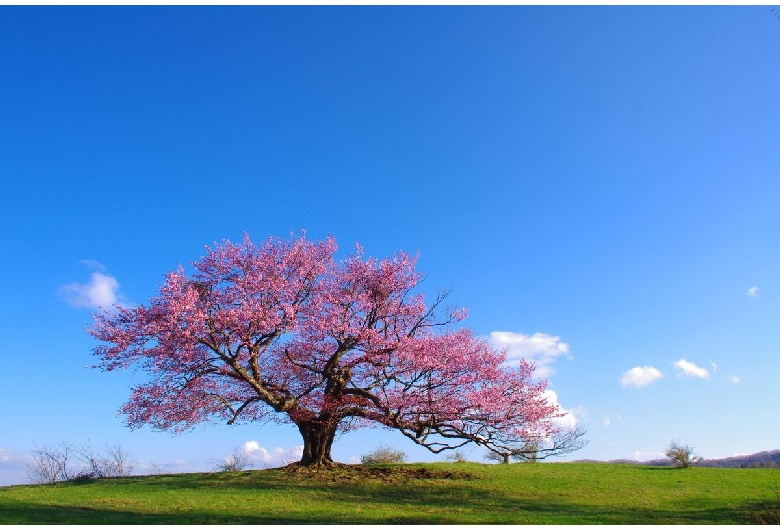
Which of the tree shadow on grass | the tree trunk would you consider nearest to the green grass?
the tree shadow on grass

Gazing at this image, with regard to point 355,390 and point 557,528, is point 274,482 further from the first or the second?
point 557,528

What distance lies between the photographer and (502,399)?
24.4 meters

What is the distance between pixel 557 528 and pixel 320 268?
1475 centimetres

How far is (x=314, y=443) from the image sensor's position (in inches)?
1051

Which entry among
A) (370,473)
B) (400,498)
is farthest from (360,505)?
(370,473)

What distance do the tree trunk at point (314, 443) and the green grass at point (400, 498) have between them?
1.08m

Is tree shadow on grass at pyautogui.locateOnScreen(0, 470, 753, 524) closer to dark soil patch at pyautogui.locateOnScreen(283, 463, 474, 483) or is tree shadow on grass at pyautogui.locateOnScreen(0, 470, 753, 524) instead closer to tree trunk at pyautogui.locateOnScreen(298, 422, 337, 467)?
dark soil patch at pyautogui.locateOnScreen(283, 463, 474, 483)

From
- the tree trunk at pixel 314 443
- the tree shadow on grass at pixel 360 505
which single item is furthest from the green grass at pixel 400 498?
the tree trunk at pixel 314 443

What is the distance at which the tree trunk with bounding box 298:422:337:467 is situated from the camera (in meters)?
26.4

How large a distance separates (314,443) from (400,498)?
6.94 metres

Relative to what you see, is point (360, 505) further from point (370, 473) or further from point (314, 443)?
point (314, 443)

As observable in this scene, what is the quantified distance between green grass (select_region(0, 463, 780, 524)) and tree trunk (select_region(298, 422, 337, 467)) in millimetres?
1084

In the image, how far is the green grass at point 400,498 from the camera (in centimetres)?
1728

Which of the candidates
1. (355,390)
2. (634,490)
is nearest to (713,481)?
(634,490)
